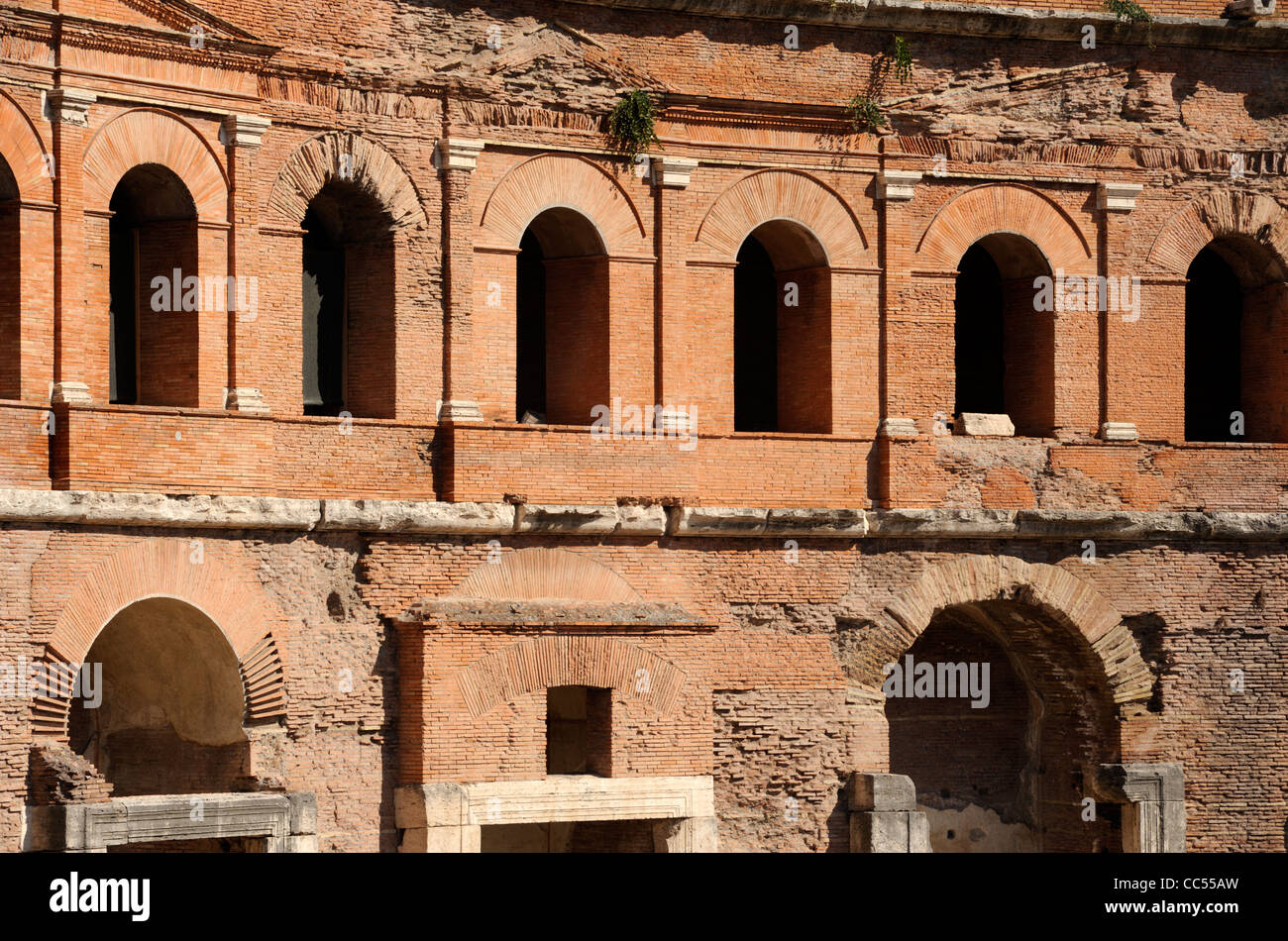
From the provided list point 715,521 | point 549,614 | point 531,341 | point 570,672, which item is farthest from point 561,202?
point 570,672

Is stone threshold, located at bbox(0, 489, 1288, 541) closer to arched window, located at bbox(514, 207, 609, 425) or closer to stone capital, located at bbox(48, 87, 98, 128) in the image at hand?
arched window, located at bbox(514, 207, 609, 425)

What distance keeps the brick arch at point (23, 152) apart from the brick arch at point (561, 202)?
3.47 m

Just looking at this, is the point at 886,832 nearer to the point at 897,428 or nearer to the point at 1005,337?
the point at 897,428

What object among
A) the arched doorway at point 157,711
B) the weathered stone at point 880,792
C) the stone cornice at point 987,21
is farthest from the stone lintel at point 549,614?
the stone cornice at point 987,21

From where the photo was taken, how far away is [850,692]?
2014 cm

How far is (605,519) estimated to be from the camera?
19234mm

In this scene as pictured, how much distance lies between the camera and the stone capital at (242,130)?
18172 mm

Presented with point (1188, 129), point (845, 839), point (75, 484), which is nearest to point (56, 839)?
point (75, 484)

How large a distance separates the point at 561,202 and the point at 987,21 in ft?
13.3

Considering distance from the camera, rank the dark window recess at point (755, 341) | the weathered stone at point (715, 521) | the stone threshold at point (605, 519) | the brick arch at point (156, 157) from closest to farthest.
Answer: the stone threshold at point (605, 519) → the brick arch at point (156, 157) → the weathered stone at point (715, 521) → the dark window recess at point (755, 341)

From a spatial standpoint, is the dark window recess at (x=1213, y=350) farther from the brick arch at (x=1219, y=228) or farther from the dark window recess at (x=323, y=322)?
the dark window recess at (x=323, y=322)

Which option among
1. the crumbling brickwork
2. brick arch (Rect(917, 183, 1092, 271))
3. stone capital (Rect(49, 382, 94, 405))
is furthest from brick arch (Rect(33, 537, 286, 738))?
brick arch (Rect(917, 183, 1092, 271))

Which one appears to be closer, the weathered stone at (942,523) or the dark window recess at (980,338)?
the weathered stone at (942,523)

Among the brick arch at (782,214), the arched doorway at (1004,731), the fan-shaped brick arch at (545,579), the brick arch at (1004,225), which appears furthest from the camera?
the arched doorway at (1004,731)
